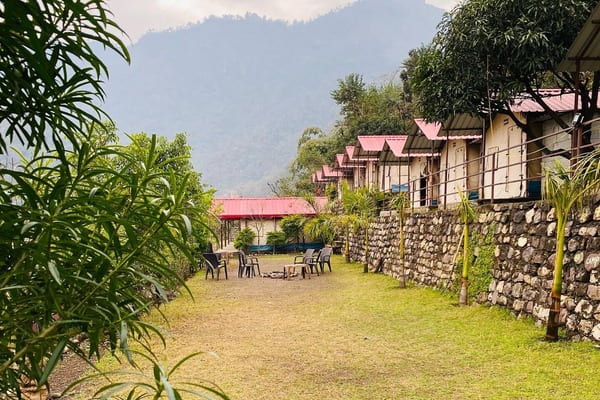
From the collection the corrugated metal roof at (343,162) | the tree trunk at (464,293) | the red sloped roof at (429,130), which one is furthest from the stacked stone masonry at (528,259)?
the corrugated metal roof at (343,162)

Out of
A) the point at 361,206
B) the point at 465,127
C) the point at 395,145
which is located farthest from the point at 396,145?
the point at 465,127

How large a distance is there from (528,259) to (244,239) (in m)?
21.5

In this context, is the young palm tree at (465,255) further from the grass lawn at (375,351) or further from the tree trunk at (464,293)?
the grass lawn at (375,351)

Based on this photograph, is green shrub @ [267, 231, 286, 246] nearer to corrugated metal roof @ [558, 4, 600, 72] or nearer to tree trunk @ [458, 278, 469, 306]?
tree trunk @ [458, 278, 469, 306]

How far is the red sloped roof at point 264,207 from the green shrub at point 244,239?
40.8 inches

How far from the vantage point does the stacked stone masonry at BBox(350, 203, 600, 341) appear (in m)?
5.44

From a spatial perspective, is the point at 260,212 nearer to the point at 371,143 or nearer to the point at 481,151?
the point at 371,143

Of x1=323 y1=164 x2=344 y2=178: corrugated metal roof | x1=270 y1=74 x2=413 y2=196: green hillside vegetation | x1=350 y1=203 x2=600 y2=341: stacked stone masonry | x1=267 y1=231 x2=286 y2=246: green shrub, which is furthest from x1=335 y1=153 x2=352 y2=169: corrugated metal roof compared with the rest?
x1=350 y1=203 x2=600 y2=341: stacked stone masonry

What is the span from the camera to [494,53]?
10133mm

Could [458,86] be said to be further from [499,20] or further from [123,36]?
[123,36]

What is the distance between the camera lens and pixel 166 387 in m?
0.87

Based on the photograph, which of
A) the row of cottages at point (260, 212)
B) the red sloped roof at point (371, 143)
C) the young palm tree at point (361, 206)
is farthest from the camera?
the row of cottages at point (260, 212)

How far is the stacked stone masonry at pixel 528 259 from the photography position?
Answer: 5.44m

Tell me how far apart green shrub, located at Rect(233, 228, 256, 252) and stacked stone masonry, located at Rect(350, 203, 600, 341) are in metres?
16.4
